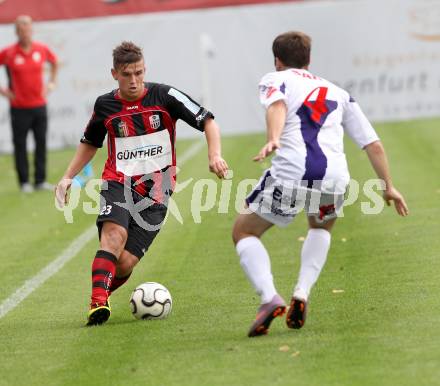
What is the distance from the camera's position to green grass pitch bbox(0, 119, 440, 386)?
6.34 meters

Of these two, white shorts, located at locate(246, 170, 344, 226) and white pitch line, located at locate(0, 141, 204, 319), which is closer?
white shorts, located at locate(246, 170, 344, 226)

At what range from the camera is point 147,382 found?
6.19 meters

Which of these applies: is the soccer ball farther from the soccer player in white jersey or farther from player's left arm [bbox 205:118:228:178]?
player's left arm [bbox 205:118:228:178]

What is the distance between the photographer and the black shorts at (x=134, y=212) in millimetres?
8117

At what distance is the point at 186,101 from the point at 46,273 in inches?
116

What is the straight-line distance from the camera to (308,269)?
7.29 meters

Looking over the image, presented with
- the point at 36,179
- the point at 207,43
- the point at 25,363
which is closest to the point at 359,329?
the point at 25,363

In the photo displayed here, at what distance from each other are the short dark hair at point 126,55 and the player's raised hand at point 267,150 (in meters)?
1.62

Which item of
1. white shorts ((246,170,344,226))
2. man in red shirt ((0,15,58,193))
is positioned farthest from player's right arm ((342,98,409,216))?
man in red shirt ((0,15,58,193))

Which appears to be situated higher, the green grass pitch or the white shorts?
the white shorts

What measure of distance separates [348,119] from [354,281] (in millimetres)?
1997

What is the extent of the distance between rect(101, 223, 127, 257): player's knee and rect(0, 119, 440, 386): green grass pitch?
20.4 inches

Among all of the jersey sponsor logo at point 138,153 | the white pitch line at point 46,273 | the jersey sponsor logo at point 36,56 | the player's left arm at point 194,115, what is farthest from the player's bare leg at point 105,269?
the jersey sponsor logo at point 36,56

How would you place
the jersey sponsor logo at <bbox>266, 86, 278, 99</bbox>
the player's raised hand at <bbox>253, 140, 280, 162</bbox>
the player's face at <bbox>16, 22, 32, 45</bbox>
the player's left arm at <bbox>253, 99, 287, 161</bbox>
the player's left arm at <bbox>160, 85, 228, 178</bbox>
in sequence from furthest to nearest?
the player's face at <bbox>16, 22, 32, 45</bbox> → the player's left arm at <bbox>160, 85, 228, 178</bbox> → the jersey sponsor logo at <bbox>266, 86, 278, 99</bbox> → the player's left arm at <bbox>253, 99, 287, 161</bbox> → the player's raised hand at <bbox>253, 140, 280, 162</bbox>
